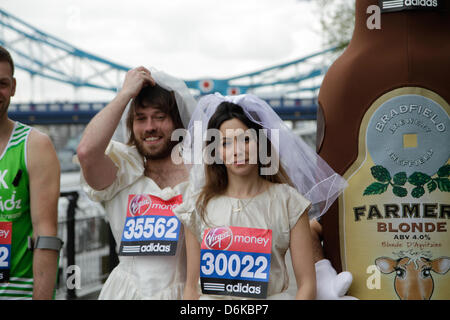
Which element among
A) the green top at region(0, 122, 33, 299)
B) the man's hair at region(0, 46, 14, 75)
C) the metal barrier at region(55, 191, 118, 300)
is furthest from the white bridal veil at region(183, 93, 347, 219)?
the metal barrier at region(55, 191, 118, 300)

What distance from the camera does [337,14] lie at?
9539 mm

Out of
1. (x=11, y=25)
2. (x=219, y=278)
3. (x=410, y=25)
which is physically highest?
(x=11, y=25)

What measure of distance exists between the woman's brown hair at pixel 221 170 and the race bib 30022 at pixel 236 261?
13 centimetres

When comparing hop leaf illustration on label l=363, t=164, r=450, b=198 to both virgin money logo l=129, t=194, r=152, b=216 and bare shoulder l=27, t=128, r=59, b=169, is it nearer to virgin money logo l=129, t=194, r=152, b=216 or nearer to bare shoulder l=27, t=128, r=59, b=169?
virgin money logo l=129, t=194, r=152, b=216

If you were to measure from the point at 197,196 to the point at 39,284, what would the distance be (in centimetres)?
72

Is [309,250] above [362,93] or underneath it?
underneath

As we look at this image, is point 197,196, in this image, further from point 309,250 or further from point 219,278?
point 309,250

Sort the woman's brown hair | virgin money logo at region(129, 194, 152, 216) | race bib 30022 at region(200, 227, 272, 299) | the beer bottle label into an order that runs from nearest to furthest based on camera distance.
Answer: race bib 30022 at region(200, 227, 272, 299) → the woman's brown hair → the beer bottle label → virgin money logo at region(129, 194, 152, 216)

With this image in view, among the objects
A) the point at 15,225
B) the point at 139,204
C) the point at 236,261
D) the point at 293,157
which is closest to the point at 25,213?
the point at 15,225

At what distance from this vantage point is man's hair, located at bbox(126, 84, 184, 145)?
8.08ft

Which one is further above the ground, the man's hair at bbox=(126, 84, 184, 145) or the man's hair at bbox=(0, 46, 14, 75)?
the man's hair at bbox=(0, 46, 14, 75)

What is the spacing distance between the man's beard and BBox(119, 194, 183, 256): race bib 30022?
0.62ft

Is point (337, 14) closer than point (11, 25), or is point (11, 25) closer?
point (337, 14)
